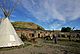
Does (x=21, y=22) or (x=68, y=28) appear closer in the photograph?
(x=68, y=28)

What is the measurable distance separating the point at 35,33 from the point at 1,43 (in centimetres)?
3054

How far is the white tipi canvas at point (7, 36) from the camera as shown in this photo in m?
15.9

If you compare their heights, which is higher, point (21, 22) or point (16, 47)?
point (21, 22)

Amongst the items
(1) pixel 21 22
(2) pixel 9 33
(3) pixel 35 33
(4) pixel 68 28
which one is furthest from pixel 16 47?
(1) pixel 21 22

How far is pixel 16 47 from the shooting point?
16734 mm

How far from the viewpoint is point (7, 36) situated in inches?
640

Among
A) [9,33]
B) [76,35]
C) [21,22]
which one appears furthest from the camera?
[21,22]

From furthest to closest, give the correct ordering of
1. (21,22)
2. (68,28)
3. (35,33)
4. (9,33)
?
(21,22)
(68,28)
(35,33)
(9,33)

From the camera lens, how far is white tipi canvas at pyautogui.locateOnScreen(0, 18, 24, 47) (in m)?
15.9

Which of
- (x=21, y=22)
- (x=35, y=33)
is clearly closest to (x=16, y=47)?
(x=35, y=33)

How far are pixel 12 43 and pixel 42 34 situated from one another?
32847 millimetres

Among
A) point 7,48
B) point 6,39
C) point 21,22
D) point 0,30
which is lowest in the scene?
point 7,48

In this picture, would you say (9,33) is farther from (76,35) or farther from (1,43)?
(76,35)

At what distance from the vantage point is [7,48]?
1590 centimetres
